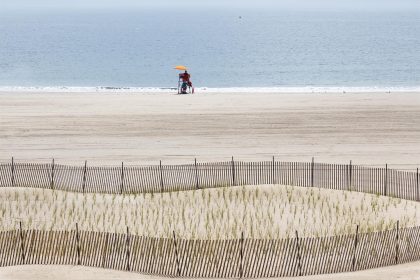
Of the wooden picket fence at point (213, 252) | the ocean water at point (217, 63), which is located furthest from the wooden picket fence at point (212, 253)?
the ocean water at point (217, 63)

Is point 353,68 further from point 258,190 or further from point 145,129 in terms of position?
point 258,190

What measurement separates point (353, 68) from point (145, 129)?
6863 centimetres

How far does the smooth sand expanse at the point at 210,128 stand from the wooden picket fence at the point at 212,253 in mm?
15459

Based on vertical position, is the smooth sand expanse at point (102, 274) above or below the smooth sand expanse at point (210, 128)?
below

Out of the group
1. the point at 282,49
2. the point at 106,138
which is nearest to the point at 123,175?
the point at 106,138

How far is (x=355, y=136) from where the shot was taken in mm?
53281

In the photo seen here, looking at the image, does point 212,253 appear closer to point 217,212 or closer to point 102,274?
point 102,274

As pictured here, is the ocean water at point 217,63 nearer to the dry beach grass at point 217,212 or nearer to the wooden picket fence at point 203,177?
the wooden picket fence at point 203,177

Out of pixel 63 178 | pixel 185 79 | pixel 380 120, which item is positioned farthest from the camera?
pixel 185 79

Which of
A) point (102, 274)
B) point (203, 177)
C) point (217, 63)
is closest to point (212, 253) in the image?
point (102, 274)

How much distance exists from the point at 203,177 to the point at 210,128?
1365 centimetres

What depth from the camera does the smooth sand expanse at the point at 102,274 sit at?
29.0m

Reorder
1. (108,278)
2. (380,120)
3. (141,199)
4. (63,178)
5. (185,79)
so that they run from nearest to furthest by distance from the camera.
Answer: (108,278) < (141,199) < (63,178) < (380,120) < (185,79)

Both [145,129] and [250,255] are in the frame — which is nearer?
[250,255]
